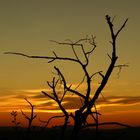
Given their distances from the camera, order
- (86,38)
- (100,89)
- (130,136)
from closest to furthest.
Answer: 1. (100,89)
2. (86,38)
3. (130,136)

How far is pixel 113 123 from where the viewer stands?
7527mm

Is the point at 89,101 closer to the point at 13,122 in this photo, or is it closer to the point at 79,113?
the point at 79,113

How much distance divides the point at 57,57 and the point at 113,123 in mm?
1442

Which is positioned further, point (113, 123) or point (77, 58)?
point (77, 58)

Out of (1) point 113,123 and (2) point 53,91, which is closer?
(1) point 113,123

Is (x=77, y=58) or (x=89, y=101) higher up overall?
(x=77, y=58)

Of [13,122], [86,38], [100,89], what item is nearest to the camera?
[100,89]

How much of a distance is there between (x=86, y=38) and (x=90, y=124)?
2.12 m

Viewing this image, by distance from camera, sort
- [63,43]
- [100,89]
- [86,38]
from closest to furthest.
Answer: [100,89] < [63,43] < [86,38]

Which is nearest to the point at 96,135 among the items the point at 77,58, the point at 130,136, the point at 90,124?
the point at 90,124

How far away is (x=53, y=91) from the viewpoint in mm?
8047

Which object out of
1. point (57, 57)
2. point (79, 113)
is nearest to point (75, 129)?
point (79, 113)

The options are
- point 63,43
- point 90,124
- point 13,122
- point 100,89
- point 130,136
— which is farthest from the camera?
point 130,136

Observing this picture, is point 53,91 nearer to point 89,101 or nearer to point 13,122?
point 89,101
